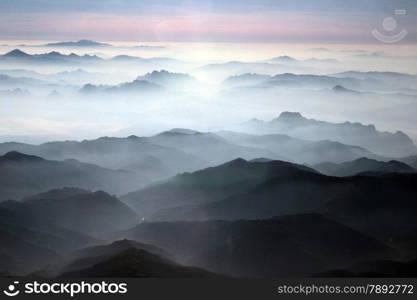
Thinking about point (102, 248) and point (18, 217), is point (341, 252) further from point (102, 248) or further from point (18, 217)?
point (18, 217)

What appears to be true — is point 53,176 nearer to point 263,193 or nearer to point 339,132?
point 263,193

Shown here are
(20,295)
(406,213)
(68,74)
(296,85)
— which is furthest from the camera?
(68,74)

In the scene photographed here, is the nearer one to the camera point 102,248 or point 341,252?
point 102,248

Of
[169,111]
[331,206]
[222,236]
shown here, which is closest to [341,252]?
[331,206]

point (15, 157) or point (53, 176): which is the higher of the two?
point (15, 157)

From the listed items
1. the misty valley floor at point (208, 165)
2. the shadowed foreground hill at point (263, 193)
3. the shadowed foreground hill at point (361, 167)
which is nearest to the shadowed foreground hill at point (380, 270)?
the misty valley floor at point (208, 165)

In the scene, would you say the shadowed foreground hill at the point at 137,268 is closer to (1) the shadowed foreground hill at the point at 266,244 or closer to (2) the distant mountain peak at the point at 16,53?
(1) the shadowed foreground hill at the point at 266,244
